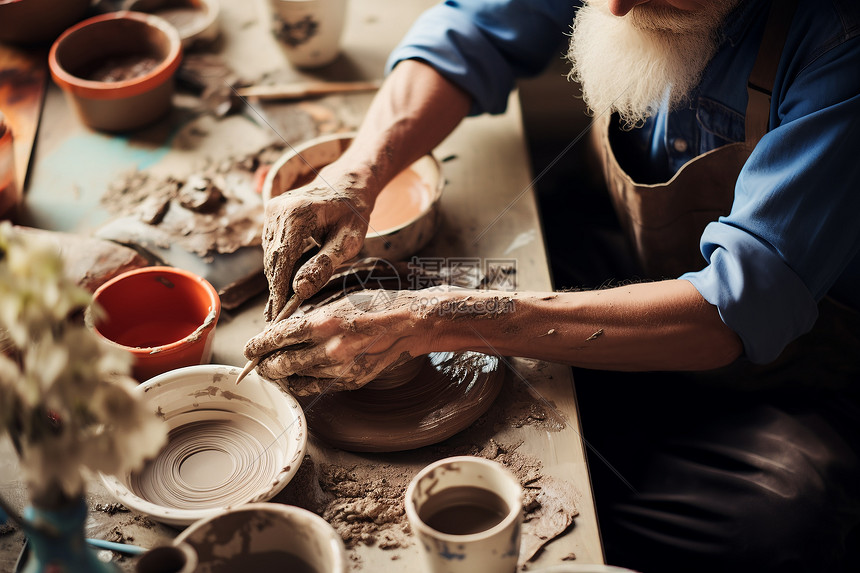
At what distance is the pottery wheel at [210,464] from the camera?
1290 millimetres

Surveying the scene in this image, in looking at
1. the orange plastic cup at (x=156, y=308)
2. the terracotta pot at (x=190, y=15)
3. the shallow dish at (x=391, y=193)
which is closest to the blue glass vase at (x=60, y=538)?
the orange plastic cup at (x=156, y=308)

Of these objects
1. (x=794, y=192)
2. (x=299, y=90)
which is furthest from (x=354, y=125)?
(x=794, y=192)

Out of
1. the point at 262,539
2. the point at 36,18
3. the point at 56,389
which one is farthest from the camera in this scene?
the point at 36,18

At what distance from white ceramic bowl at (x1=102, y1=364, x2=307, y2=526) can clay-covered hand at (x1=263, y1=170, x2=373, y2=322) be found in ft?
0.65

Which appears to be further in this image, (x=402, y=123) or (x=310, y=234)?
(x=402, y=123)

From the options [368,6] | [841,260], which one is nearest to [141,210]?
[368,6]

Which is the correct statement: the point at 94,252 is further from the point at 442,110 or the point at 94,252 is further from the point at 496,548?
the point at 496,548

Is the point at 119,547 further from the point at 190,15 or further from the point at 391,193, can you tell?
the point at 190,15

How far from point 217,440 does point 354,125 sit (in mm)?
1235

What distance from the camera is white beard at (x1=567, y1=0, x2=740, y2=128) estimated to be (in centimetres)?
157

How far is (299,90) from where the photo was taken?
93.1 inches

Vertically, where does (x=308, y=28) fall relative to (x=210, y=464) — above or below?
above

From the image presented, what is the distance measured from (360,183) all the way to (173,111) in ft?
3.27

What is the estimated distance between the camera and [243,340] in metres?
1.66
